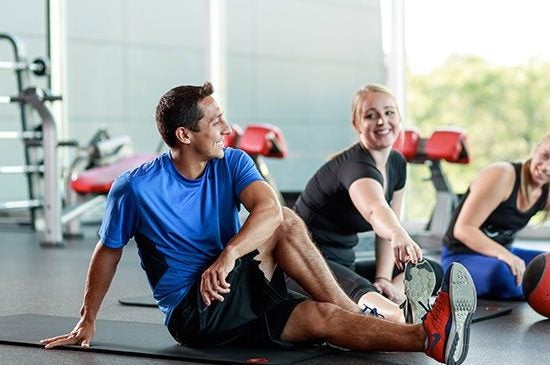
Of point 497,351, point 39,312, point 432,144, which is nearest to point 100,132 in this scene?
point 432,144

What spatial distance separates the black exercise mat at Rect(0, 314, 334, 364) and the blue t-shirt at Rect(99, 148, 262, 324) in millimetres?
132

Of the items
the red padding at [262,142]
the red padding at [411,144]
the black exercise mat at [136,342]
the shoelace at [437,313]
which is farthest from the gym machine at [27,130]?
the shoelace at [437,313]

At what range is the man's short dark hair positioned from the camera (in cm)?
303

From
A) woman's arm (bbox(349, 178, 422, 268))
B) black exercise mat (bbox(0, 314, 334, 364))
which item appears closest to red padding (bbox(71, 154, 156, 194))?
black exercise mat (bbox(0, 314, 334, 364))

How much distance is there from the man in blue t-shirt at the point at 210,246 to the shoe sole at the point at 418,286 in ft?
0.54

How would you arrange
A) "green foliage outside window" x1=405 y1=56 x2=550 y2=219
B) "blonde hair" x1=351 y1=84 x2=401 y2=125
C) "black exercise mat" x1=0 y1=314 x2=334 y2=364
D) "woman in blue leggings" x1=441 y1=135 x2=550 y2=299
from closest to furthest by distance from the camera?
"black exercise mat" x1=0 y1=314 x2=334 y2=364 → "blonde hair" x1=351 y1=84 x2=401 y2=125 → "woman in blue leggings" x1=441 y1=135 x2=550 y2=299 → "green foliage outside window" x1=405 y1=56 x2=550 y2=219

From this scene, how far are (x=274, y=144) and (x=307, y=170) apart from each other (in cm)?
176

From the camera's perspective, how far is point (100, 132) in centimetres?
804

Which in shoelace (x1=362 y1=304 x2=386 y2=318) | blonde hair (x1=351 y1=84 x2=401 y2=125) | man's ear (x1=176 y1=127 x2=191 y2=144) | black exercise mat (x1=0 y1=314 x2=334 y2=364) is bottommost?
black exercise mat (x1=0 y1=314 x2=334 y2=364)

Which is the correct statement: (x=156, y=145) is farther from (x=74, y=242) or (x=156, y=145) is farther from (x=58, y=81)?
(x=74, y=242)

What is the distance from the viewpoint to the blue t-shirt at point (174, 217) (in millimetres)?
3027

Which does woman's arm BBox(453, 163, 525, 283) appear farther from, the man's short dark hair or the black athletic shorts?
the man's short dark hair

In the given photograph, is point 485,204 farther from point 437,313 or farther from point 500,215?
point 437,313

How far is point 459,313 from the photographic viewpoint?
2.74 m
